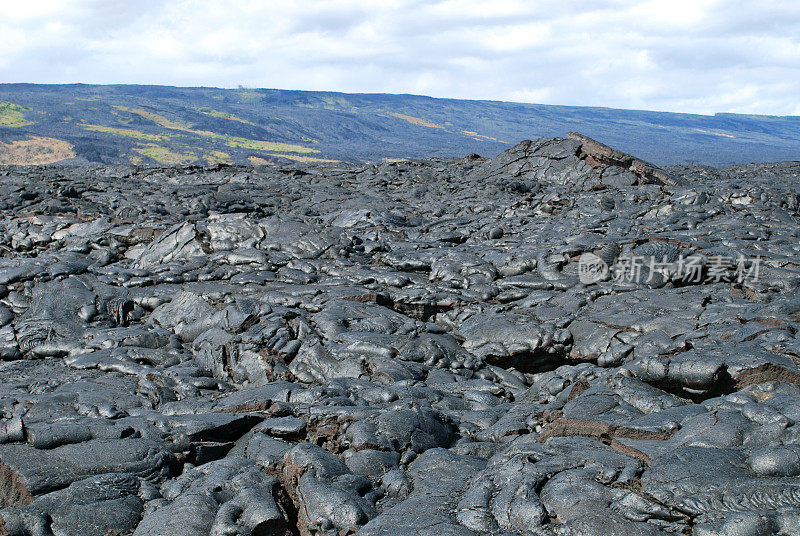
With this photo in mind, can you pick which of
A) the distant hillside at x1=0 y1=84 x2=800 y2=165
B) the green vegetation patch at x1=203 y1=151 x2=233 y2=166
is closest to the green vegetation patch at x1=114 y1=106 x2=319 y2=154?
the distant hillside at x1=0 y1=84 x2=800 y2=165

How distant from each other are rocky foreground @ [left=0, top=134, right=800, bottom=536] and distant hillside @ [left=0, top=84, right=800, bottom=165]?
4595cm

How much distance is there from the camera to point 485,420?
22.6 ft

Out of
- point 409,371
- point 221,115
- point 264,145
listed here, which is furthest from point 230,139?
point 409,371

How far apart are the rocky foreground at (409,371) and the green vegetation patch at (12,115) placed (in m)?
69.4

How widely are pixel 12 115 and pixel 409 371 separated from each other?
94059mm

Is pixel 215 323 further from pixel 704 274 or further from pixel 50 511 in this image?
pixel 704 274

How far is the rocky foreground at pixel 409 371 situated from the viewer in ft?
14.8

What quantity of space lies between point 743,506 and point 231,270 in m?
11.2

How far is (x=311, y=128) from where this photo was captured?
111750 millimetres

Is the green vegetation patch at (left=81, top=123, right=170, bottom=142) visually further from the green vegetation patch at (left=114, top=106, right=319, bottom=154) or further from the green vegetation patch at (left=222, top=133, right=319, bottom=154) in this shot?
the green vegetation patch at (left=222, top=133, right=319, bottom=154)

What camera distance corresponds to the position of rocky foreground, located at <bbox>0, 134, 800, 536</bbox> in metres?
4.52

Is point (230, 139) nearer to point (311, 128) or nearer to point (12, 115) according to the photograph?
point (311, 128)

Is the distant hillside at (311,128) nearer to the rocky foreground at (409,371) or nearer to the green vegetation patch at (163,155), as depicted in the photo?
the green vegetation patch at (163,155)

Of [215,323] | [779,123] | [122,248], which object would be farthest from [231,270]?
[779,123]
